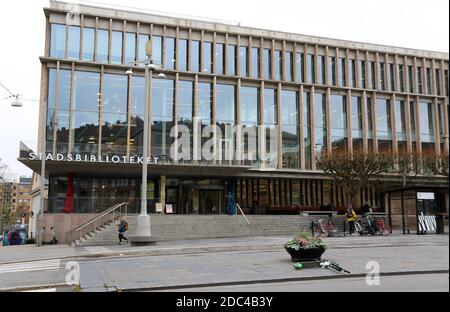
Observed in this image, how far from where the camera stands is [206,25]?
4472 centimetres

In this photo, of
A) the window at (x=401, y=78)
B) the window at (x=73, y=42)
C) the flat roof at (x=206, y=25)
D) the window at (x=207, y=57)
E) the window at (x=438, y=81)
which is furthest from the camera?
the window at (x=438, y=81)

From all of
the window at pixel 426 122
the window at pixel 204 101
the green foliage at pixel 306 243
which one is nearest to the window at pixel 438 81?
the window at pixel 426 122

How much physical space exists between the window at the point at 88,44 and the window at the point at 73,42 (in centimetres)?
51

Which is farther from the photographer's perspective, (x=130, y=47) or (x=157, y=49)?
(x=157, y=49)

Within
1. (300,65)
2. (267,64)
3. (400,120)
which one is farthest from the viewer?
(400,120)

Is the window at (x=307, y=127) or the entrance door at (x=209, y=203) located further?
the window at (x=307, y=127)

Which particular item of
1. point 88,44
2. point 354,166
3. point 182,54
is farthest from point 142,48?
point 354,166

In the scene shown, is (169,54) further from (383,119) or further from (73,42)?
(383,119)

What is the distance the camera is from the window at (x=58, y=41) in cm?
3984

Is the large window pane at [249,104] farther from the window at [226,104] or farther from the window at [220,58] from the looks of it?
the window at [220,58]

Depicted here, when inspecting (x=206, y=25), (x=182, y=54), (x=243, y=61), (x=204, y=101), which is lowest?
(x=204, y=101)

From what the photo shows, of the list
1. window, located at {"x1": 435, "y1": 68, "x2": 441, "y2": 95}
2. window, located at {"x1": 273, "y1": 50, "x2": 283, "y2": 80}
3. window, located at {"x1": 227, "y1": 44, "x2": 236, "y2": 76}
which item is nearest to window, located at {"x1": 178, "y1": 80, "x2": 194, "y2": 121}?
window, located at {"x1": 227, "y1": 44, "x2": 236, "y2": 76}

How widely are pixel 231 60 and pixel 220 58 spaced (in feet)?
3.70

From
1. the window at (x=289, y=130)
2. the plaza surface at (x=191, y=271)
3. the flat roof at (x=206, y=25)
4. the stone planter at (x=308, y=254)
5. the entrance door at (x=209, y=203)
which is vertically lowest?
the plaza surface at (x=191, y=271)
